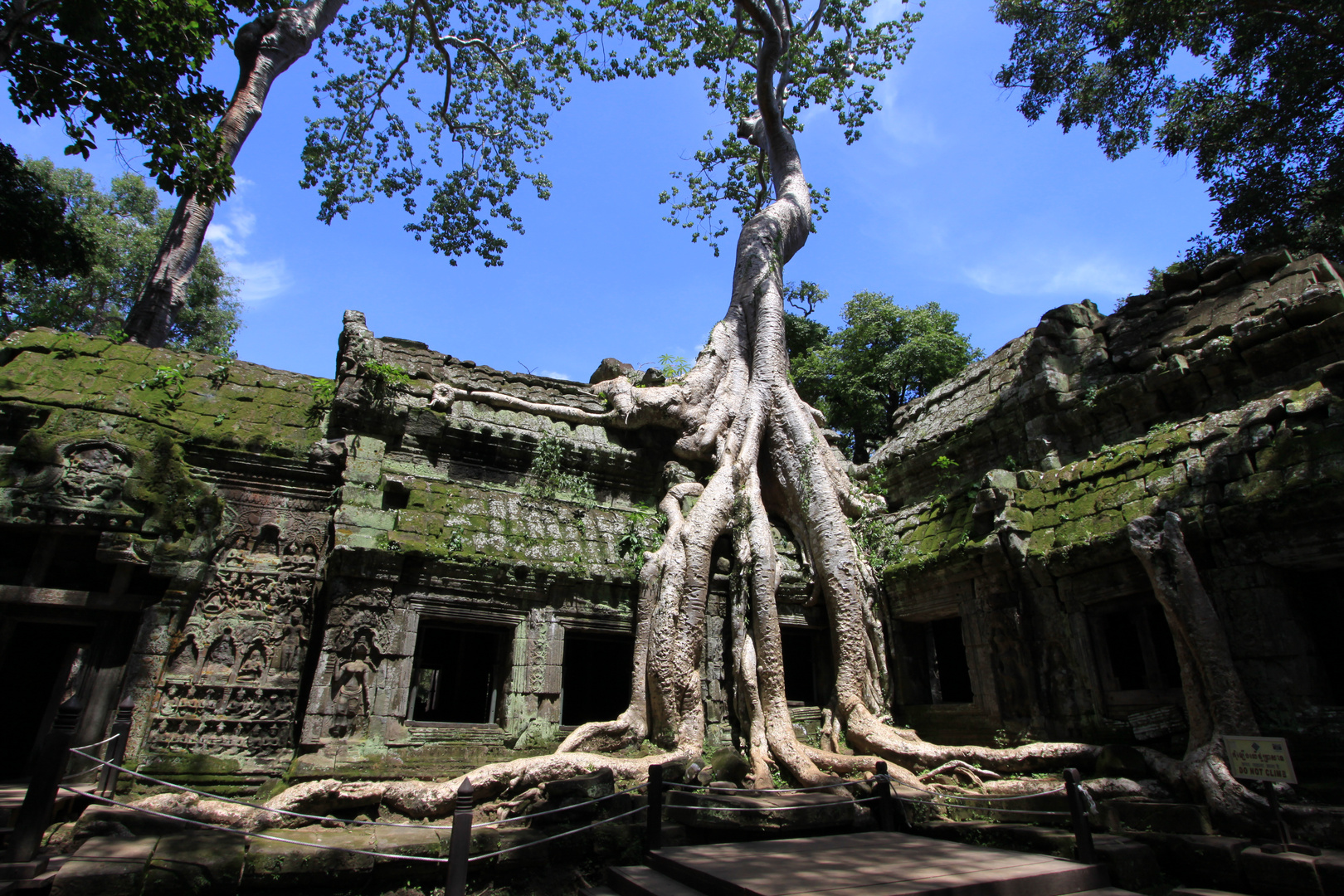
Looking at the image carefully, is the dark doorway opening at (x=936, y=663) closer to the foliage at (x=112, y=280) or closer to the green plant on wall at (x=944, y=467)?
the green plant on wall at (x=944, y=467)

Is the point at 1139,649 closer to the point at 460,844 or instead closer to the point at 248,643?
the point at 460,844

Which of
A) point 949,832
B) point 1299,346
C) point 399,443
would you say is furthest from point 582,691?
point 1299,346

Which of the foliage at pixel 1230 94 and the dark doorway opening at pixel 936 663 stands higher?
the foliage at pixel 1230 94

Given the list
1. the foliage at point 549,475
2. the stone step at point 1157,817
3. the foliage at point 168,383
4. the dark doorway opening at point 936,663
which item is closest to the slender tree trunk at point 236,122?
the foliage at point 168,383

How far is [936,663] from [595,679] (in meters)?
4.47

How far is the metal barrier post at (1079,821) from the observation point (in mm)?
3955

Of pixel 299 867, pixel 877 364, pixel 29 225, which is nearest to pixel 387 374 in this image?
pixel 29 225

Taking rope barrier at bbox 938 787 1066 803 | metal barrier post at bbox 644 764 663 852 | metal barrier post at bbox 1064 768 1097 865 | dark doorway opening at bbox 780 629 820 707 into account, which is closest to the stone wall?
dark doorway opening at bbox 780 629 820 707

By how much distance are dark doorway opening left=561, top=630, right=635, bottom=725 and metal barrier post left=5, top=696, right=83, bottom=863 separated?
19.5ft

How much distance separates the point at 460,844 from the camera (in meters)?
3.44

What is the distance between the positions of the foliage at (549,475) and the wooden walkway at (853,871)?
4632 mm

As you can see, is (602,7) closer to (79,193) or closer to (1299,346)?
(1299,346)

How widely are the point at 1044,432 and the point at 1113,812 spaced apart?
4.73 metres

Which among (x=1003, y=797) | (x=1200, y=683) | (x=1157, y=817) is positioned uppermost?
(x=1200, y=683)
